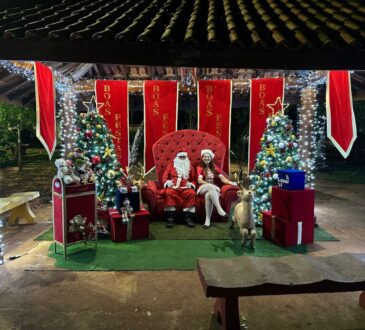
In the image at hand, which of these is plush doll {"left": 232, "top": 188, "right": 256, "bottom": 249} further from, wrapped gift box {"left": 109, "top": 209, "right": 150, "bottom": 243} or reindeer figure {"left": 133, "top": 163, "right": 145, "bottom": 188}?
reindeer figure {"left": 133, "top": 163, "right": 145, "bottom": 188}

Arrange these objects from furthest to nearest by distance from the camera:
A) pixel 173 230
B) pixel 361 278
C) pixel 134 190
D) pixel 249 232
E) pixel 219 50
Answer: pixel 173 230 → pixel 134 190 → pixel 249 232 → pixel 219 50 → pixel 361 278

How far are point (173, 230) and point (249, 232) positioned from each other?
1.54 metres

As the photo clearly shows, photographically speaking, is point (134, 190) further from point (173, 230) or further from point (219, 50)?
point (219, 50)

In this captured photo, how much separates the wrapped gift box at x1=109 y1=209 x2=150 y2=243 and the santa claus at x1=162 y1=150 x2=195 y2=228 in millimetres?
776

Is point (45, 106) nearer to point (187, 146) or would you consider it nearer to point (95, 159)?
point (95, 159)

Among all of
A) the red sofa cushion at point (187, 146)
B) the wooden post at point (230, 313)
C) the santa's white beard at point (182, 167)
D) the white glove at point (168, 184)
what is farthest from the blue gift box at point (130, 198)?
the wooden post at point (230, 313)

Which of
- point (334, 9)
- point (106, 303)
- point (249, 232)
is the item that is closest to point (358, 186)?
point (249, 232)

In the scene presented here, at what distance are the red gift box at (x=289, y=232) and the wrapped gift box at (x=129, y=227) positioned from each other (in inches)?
86.4

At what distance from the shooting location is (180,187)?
6.75m

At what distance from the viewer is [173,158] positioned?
7492 millimetres

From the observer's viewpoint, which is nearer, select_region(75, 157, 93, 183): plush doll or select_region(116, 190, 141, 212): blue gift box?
select_region(75, 157, 93, 183): plush doll

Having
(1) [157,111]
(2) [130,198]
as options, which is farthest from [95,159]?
(1) [157,111]

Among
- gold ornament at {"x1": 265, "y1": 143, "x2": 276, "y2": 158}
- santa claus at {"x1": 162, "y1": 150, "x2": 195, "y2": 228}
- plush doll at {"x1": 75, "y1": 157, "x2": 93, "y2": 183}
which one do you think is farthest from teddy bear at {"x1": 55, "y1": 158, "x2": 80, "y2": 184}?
gold ornament at {"x1": 265, "y1": 143, "x2": 276, "y2": 158}

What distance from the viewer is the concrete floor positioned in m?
3.23
